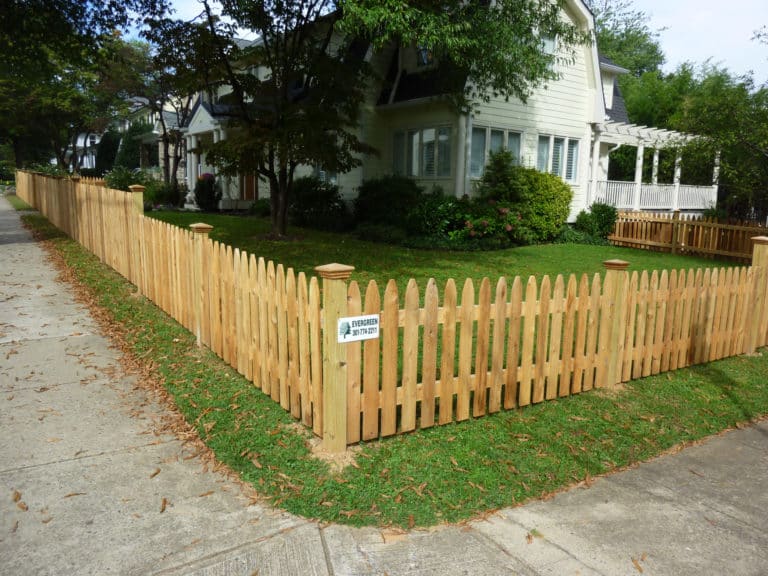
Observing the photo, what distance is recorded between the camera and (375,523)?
3.37m

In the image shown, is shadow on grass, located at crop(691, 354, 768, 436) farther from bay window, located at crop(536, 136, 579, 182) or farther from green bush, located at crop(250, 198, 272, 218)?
green bush, located at crop(250, 198, 272, 218)

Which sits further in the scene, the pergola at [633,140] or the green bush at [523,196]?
the pergola at [633,140]

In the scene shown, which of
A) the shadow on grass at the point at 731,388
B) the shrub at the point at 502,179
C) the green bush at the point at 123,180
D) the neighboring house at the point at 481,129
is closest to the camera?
the shadow on grass at the point at 731,388

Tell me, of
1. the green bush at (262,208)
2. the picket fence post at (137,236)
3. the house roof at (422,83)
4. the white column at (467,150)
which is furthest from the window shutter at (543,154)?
the picket fence post at (137,236)

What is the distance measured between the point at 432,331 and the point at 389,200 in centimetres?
1243

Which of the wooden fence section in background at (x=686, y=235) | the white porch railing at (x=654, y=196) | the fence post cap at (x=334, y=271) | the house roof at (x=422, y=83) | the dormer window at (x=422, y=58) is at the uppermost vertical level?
the dormer window at (x=422, y=58)

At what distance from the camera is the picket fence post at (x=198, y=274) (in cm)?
606

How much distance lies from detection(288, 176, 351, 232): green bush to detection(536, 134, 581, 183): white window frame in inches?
257

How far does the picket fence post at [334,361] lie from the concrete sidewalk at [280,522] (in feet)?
2.45

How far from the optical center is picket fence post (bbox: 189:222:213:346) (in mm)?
6062

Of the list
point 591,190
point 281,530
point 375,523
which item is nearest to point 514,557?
point 375,523

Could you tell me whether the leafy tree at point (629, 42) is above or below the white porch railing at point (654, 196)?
above

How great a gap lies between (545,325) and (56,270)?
963 cm

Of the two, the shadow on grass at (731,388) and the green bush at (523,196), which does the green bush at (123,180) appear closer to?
the green bush at (523,196)
